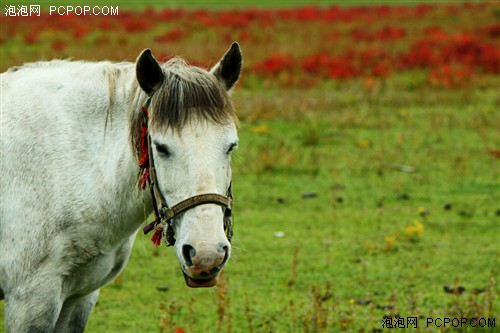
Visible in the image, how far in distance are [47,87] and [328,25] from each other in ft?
63.5

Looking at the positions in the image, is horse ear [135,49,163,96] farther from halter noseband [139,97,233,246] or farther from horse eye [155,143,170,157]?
horse eye [155,143,170,157]

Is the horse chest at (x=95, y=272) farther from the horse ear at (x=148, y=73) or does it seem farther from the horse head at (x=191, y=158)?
the horse ear at (x=148, y=73)

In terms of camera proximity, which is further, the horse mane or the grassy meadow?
the grassy meadow

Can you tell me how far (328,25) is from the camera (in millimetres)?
22688

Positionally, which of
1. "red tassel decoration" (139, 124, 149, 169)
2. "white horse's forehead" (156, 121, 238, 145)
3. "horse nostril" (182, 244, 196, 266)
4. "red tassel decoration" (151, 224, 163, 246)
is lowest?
"red tassel decoration" (151, 224, 163, 246)

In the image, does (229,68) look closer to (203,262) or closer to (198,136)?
(198,136)

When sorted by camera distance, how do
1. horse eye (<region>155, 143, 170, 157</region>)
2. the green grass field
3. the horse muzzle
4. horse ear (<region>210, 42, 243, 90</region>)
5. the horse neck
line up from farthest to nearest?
the green grass field
the horse neck
horse ear (<region>210, 42, 243, 90</region>)
horse eye (<region>155, 143, 170, 157</region>)
the horse muzzle

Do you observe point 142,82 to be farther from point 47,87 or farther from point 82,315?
point 82,315

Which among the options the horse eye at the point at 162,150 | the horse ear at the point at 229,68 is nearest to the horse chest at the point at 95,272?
the horse eye at the point at 162,150

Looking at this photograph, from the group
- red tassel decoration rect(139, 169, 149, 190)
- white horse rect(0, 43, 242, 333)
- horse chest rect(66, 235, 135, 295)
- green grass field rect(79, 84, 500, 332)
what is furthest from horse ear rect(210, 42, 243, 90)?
green grass field rect(79, 84, 500, 332)

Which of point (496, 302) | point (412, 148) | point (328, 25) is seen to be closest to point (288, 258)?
point (496, 302)

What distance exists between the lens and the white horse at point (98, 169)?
3.34m

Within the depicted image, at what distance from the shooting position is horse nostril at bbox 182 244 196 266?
3156 millimetres

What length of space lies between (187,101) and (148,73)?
239 millimetres
